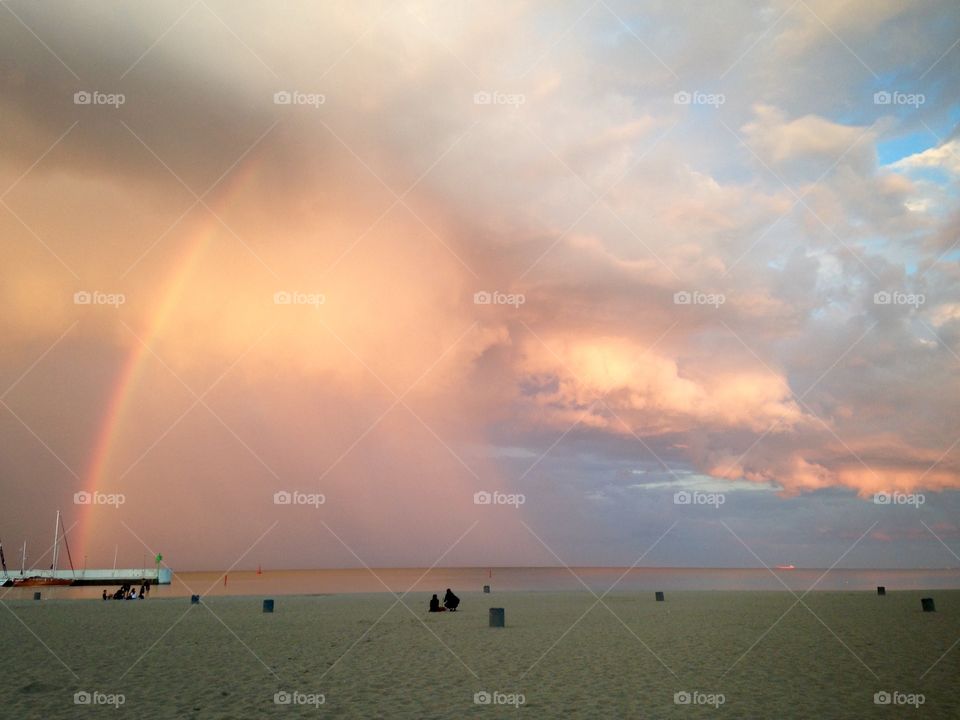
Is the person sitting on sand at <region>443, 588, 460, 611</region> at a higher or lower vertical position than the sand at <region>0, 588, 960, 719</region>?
higher

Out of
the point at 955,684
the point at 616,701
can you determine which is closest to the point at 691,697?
the point at 616,701

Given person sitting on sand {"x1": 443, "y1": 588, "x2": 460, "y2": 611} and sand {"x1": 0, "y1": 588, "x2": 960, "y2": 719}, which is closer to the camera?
sand {"x1": 0, "y1": 588, "x2": 960, "y2": 719}

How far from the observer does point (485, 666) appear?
19422 millimetres

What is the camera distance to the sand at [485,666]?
46.9 ft

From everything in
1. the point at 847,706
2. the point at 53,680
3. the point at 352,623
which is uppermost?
the point at 352,623

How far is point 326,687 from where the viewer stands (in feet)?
54.1

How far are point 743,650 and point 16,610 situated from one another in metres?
40.3

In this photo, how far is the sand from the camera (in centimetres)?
1430

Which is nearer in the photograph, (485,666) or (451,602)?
(485,666)

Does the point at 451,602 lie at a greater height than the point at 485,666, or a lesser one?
greater

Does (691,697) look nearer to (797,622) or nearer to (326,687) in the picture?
(326,687)

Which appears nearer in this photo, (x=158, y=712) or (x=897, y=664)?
(x=158, y=712)

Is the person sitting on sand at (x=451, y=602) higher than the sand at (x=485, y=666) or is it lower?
higher

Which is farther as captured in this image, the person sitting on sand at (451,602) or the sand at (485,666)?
the person sitting on sand at (451,602)
